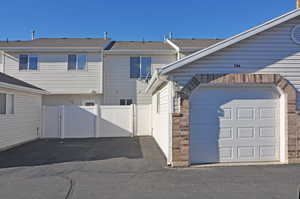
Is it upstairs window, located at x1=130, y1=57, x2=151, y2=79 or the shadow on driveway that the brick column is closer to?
the shadow on driveway

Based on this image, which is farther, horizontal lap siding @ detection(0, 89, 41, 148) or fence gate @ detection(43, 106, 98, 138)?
fence gate @ detection(43, 106, 98, 138)

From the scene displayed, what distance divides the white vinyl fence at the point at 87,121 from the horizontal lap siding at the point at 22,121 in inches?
26.8

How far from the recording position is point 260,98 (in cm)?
688

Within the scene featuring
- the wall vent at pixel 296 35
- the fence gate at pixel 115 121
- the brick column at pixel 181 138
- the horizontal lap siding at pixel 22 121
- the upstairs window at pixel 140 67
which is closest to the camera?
the brick column at pixel 181 138

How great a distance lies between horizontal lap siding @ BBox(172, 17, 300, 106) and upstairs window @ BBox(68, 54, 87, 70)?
9559 mm

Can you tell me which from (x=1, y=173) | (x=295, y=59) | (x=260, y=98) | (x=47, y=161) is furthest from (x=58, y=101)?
(x=295, y=59)

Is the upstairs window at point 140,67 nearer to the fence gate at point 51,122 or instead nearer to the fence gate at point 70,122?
the fence gate at point 70,122

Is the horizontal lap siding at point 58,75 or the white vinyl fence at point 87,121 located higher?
the horizontal lap siding at point 58,75

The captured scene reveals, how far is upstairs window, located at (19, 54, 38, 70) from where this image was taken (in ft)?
46.8

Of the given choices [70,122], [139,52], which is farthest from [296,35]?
[70,122]

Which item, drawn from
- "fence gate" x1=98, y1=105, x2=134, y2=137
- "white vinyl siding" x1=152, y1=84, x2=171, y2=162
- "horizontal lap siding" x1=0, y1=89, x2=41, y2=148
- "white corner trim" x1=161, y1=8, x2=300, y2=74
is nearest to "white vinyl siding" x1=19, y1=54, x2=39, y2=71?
"horizontal lap siding" x1=0, y1=89, x2=41, y2=148

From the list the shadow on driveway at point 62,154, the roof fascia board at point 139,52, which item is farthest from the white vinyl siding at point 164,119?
the roof fascia board at point 139,52

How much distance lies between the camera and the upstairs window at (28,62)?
14.3 meters

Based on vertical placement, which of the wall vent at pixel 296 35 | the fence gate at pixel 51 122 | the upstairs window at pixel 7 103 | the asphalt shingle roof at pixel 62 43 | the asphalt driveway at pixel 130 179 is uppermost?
the asphalt shingle roof at pixel 62 43
